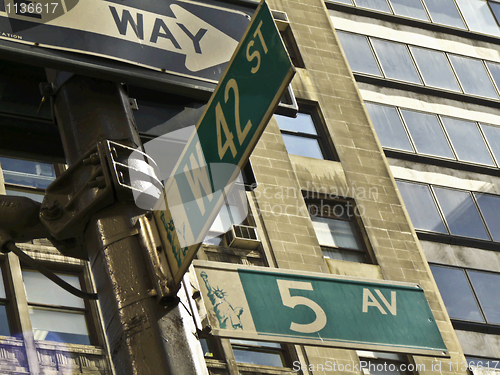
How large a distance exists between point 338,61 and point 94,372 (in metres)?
14.2

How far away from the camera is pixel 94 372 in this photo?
476 inches

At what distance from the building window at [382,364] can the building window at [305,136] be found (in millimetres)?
6239

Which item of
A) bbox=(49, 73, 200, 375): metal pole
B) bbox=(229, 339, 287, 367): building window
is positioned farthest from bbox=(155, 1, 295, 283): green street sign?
bbox=(229, 339, 287, 367): building window

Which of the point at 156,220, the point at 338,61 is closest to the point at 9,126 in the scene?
the point at 156,220

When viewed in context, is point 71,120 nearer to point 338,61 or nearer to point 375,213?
point 375,213

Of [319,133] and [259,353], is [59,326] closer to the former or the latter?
[259,353]

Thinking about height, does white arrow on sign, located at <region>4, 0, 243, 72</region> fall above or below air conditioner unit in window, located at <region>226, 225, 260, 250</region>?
below

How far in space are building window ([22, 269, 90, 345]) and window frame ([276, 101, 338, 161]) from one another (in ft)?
29.7

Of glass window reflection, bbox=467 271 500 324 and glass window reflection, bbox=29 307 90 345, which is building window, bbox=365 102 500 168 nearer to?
glass window reflection, bbox=467 271 500 324

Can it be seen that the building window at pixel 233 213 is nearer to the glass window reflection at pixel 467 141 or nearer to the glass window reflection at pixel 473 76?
the glass window reflection at pixel 467 141

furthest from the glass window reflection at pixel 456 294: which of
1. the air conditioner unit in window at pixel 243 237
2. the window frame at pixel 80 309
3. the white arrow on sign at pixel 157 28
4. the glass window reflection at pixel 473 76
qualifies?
the white arrow on sign at pixel 157 28

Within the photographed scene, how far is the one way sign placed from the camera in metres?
2.89

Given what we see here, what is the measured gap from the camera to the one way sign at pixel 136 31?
114 inches

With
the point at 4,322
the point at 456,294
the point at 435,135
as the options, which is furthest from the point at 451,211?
the point at 4,322
